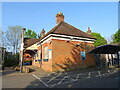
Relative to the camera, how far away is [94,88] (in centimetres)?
682

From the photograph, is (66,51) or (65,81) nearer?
(65,81)

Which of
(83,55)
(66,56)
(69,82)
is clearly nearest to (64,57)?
(66,56)

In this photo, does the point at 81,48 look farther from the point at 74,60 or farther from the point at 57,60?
the point at 57,60

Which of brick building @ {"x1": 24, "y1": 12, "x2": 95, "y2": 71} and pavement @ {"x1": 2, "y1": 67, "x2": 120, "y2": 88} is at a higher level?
brick building @ {"x1": 24, "y1": 12, "x2": 95, "y2": 71}

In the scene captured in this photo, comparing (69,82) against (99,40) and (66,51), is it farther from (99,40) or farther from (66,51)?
(99,40)

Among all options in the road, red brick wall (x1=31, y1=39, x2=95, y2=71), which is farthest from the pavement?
red brick wall (x1=31, y1=39, x2=95, y2=71)

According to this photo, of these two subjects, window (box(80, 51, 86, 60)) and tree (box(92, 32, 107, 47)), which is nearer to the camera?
window (box(80, 51, 86, 60))

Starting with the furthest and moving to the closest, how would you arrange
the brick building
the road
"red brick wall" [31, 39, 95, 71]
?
the brick building < "red brick wall" [31, 39, 95, 71] < the road

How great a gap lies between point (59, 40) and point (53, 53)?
2.11 meters

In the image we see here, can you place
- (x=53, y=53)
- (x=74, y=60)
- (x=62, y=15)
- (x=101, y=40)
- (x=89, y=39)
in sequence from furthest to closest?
(x=101, y=40) < (x=62, y=15) < (x=89, y=39) < (x=74, y=60) < (x=53, y=53)

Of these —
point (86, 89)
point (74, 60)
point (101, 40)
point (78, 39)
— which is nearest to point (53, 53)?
A: point (74, 60)

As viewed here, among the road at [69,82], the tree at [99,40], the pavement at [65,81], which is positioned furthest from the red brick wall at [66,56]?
the tree at [99,40]

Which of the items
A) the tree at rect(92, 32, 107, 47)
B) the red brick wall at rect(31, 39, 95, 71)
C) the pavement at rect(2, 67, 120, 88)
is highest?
the tree at rect(92, 32, 107, 47)

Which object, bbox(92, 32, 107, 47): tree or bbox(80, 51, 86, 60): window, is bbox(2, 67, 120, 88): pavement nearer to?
bbox(80, 51, 86, 60): window
